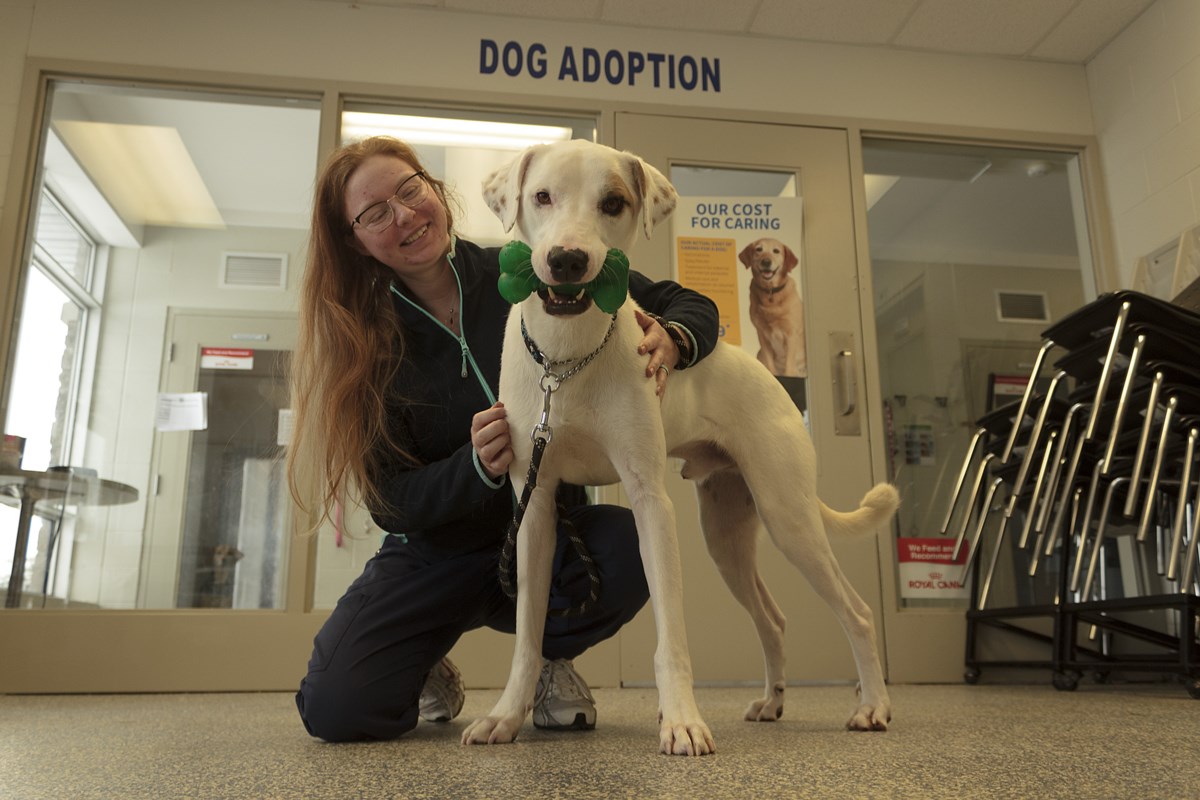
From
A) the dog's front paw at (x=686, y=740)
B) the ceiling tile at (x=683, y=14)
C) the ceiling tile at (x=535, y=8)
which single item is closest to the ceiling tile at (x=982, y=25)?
the ceiling tile at (x=683, y=14)

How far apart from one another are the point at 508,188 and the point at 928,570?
9.40ft

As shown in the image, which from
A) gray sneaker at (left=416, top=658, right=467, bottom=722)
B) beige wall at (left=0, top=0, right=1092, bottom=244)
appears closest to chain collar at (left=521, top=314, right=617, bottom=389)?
gray sneaker at (left=416, top=658, right=467, bottom=722)

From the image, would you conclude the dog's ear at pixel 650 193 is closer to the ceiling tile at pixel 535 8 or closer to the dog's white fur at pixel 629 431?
the dog's white fur at pixel 629 431

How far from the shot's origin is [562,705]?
1.87 m

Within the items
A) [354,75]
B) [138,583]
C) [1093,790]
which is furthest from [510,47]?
[1093,790]

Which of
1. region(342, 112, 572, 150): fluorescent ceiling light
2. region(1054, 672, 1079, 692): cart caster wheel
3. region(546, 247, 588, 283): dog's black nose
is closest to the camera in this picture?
region(546, 247, 588, 283): dog's black nose

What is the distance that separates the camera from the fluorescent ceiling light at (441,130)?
3789mm

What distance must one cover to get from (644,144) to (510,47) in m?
0.72

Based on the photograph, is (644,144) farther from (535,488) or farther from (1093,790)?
(1093,790)

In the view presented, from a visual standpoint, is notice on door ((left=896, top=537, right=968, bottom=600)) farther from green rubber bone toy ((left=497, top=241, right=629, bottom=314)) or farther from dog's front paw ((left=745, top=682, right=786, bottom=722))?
green rubber bone toy ((left=497, top=241, right=629, bottom=314))

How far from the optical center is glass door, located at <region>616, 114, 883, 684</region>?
3.49 metres

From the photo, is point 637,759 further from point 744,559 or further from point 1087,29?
point 1087,29

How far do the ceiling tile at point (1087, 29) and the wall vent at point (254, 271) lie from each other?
11.6 ft

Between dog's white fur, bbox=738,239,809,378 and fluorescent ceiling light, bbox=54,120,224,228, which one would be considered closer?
fluorescent ceiling light, bbox=54,120,224,228
